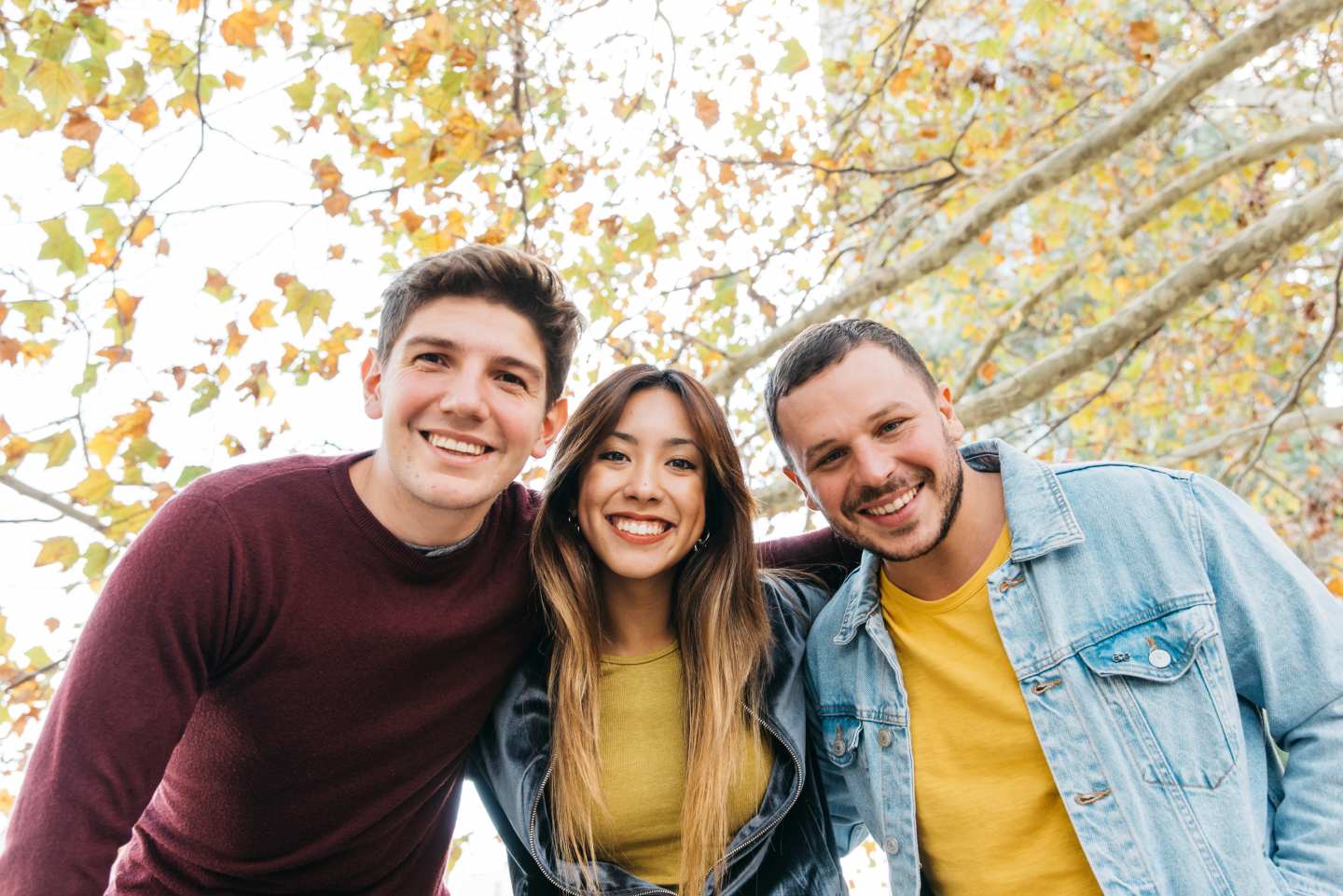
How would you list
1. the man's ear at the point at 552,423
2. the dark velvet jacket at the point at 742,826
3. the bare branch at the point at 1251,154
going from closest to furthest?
the dark velvet jacket at the point at 742,826 < the man's ear at the point at 552,423 < the bare branch at the point at 1251,154

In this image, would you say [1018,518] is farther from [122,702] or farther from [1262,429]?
[1262,429]

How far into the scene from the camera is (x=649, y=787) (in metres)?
2.63

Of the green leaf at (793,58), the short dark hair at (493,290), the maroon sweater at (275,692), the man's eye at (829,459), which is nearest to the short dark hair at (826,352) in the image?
the man's eye at (829,459)

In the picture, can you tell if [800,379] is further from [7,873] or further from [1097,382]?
[1097,382]

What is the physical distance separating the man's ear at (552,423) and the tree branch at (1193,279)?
2.63 meters

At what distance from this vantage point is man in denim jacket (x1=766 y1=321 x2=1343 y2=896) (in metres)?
1.94

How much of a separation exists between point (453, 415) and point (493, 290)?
1.43 ft

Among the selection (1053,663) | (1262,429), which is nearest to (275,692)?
(1053,663)

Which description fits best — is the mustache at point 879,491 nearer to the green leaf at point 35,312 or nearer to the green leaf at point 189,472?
the green leaf at point 189,472

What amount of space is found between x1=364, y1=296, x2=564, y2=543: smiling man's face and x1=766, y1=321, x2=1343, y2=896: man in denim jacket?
828 mm

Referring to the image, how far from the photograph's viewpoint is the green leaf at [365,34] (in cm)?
370

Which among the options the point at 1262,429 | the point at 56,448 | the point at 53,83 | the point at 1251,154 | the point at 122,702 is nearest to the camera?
the point at 122,702

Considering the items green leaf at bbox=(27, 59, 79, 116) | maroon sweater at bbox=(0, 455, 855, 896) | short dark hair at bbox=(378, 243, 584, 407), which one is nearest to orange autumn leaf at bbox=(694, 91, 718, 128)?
short dark hair at bbox=(378, 243, 584, 407)

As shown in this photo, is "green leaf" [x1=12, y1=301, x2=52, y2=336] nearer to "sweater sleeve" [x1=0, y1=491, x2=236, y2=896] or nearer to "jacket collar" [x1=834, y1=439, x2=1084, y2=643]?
"sweater sleeve" [x1=0, y1=491, x2=236, y2=896]
